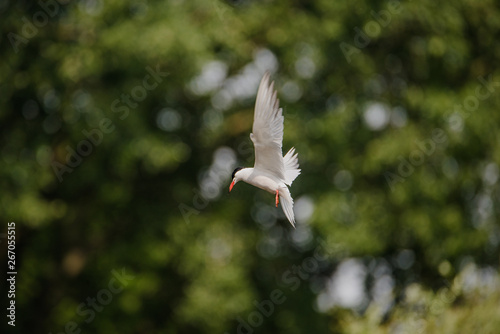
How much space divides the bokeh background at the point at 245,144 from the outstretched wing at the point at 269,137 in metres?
7.78

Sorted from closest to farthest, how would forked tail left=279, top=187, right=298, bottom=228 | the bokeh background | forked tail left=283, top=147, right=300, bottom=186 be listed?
forked tail left=279, top=187, right=298, bottom=228
forked tail left=283, top=147, right=300, bottom=186
the bokeh background

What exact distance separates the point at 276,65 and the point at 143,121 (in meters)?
2.52

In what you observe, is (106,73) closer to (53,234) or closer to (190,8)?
(190,8)

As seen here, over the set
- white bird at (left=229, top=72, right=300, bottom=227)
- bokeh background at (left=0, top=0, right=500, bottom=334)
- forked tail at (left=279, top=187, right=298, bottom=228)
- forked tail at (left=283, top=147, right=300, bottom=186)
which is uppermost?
white bird at (left=229, top=72, right=300, bottom=227)

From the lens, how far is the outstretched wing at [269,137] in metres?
4.91

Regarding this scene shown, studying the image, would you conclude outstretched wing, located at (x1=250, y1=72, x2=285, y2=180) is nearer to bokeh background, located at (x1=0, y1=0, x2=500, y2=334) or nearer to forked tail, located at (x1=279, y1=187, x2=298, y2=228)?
forked tail, located at (x1=279, y1=187, x2=298, y2=228)

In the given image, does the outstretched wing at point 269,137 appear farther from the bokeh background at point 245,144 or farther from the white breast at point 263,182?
the bokeh background at point 245,144

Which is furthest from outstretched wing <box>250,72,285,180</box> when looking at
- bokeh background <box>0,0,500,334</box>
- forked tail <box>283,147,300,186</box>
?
bokeh background <box>0,0,500,334</box>

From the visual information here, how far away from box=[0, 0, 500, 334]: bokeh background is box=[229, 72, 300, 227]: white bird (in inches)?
306

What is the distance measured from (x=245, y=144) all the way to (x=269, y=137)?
10.3 metres

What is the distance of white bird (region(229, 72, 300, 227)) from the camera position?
482cm

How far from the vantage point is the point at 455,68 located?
15414 mm

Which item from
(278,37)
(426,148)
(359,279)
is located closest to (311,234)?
(359,279)

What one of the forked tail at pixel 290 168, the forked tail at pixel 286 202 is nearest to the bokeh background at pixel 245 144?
the forked tail at pixel 290 168
